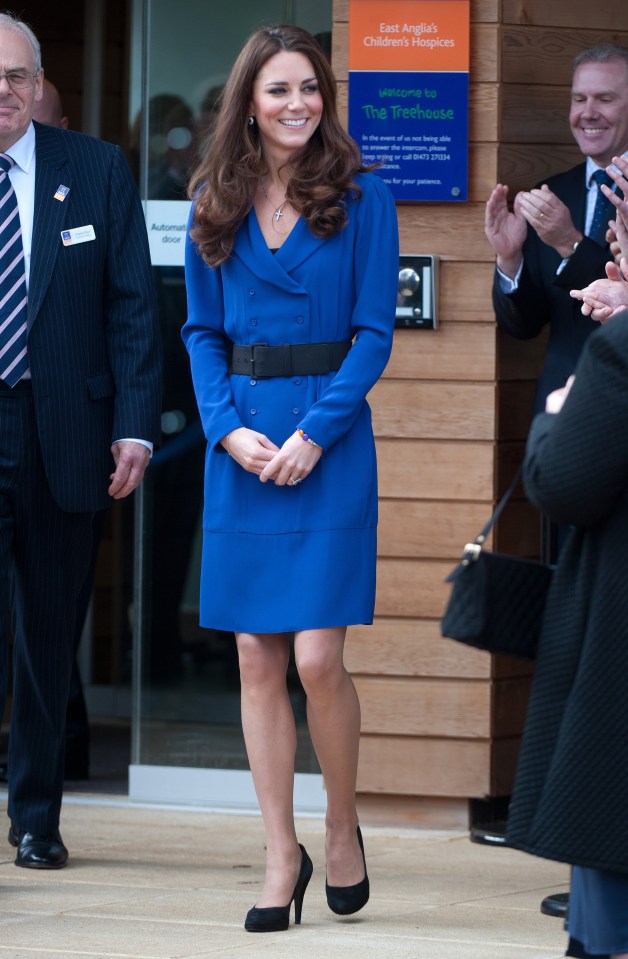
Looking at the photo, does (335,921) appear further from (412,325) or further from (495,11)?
(495,11)

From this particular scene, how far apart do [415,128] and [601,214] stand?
0.72m

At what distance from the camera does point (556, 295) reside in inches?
163

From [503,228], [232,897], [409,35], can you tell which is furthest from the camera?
[409,35]

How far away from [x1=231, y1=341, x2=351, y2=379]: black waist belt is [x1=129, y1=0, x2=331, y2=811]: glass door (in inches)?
59.6

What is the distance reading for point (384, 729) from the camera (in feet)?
15.4

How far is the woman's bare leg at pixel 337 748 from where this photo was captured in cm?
357

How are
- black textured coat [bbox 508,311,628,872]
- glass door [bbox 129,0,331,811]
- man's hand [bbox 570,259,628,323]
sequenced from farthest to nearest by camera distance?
glass door [bbox 129,0,331,811] → man's hand [bbox 570,259,628,323] → black textured coat [bbox 508,311,628,872]

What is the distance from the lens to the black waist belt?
11.8 feet

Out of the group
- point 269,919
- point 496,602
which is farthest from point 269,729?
point 496,602

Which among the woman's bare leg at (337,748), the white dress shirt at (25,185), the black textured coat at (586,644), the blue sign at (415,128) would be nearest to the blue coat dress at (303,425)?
the woman's bare leg at (337,748)

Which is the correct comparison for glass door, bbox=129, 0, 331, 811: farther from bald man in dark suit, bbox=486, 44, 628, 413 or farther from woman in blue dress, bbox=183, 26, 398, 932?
woman in blue dress, bbox=183, 26, 398, 932

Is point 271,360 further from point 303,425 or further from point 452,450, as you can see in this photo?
point 452,450

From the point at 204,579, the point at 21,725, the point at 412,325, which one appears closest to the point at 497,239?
the point at 412,325

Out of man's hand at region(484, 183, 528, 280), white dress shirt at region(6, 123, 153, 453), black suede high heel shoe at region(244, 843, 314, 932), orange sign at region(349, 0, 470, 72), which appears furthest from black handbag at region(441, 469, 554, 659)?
orange sign at region(349, 0, 470, 72)
